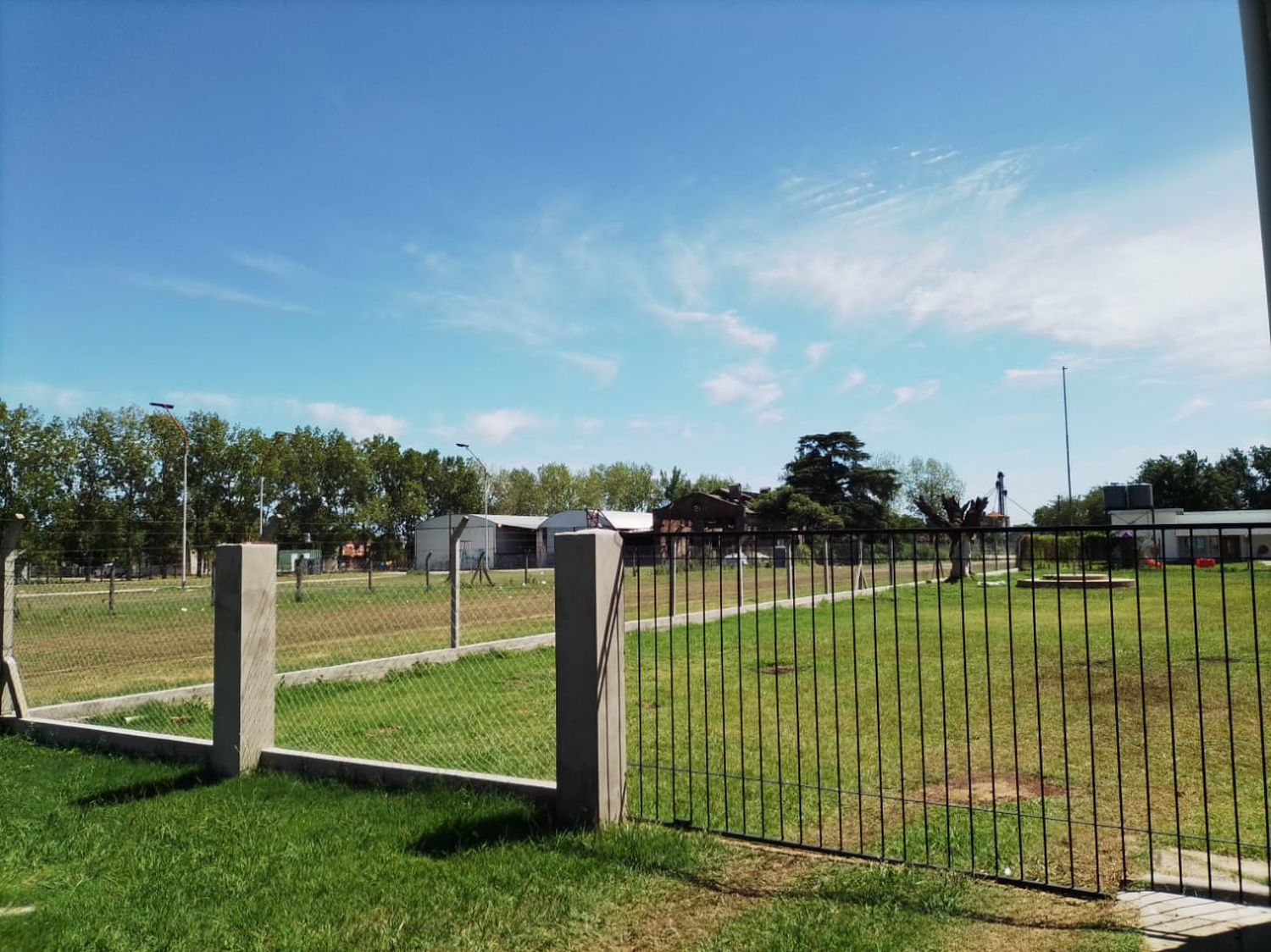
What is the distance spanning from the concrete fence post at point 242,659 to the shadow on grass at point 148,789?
135 millimetres

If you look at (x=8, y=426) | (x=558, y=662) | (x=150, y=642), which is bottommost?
(x=150, y=642)

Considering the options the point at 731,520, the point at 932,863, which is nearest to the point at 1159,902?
the point at 932,863

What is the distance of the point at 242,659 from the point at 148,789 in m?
1.03

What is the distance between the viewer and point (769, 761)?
6.04 m

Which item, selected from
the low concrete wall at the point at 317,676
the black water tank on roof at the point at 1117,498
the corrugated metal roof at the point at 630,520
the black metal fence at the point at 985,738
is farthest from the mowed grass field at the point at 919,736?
the corrugated metal roof at the point at 630,520

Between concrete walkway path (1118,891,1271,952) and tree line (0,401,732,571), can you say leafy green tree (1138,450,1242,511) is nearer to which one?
tree line (0,401,732,571)

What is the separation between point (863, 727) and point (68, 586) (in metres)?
8.31

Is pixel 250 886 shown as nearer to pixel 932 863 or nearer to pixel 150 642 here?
pixel 932 863

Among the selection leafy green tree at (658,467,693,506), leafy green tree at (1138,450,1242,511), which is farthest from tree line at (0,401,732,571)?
leafy green tree at (1138,450,1242,511)

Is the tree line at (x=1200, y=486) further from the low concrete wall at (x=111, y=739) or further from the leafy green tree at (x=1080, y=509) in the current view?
the low concrete wall at (x=111, y=739)

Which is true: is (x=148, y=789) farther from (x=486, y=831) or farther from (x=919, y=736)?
(x=919, y=736)

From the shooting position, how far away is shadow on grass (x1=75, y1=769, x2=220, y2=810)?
552 centimetres

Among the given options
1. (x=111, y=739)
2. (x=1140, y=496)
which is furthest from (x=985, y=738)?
Result: (x=1140, y=496)

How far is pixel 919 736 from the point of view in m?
6.84
